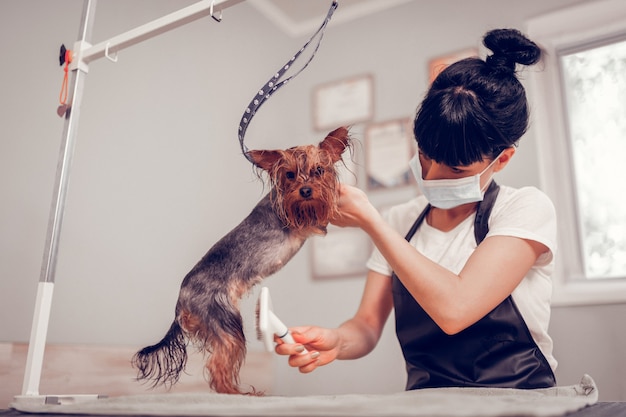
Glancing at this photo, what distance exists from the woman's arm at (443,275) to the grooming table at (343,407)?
0.69ft

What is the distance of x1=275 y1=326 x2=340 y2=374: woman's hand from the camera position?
43.8 inches

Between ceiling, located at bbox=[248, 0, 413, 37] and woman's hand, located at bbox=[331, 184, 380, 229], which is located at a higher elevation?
ceiling, located at bbox=[248, 0, 413, 37]

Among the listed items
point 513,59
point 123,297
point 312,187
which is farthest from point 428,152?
point 123,297

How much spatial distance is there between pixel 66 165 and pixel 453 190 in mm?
1061

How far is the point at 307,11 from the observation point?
287 cm

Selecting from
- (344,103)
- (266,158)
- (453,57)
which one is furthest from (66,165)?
(453,57)

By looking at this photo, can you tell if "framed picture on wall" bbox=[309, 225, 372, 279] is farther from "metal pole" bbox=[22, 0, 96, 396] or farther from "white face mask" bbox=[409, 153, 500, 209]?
"metal pole" bbox=[22, 0, 96, 396]

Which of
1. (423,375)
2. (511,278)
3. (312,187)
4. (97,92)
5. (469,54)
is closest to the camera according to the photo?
(312,187)

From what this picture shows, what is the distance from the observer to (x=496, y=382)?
148 cm

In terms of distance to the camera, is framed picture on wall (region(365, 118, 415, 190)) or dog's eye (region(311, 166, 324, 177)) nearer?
dog's eye (region(311, 166, 324, 177))

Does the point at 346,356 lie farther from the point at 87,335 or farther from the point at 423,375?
the point at 87,335

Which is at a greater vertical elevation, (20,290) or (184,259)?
(184,259)

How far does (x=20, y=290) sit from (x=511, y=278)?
1488mm

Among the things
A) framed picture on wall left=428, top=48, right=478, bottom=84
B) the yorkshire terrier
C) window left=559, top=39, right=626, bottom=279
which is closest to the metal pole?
the yorkshire terrier
